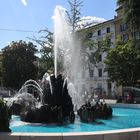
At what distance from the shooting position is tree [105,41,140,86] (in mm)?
47688

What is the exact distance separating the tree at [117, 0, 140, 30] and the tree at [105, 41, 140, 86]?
41.9 feet

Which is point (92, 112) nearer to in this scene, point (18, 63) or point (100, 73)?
point (18, 63)

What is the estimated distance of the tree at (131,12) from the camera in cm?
3275

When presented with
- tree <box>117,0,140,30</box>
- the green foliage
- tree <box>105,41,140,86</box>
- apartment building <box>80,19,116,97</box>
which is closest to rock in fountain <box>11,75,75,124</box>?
the green foliage

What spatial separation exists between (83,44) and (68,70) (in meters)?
4.47

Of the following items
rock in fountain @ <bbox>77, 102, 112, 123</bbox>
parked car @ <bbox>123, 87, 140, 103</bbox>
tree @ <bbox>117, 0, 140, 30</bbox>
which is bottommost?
rock in fountain @ <bbox>77, 102, 112, 123</bbox>

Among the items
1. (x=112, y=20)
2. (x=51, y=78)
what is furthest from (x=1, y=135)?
(x=112, y=20)

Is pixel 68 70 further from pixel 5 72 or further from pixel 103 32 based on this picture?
pixel 103 32

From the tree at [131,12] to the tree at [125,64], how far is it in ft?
41.9

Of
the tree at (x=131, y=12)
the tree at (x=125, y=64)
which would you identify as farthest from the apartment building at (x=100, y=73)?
the tree at (x=131, y=12)

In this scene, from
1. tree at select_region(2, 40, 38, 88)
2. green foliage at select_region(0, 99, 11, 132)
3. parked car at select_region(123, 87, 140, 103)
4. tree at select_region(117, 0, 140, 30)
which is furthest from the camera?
tree at select_region(2, 40, 38, 88)

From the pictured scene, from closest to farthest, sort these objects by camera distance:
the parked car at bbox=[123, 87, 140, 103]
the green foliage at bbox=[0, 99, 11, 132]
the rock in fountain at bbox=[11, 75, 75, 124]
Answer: the green foliage at bbox=[0, 99, 11, 132]
the rock in fountain at bbox=[11, 75, 75, 124]
the parked car at bbox=[123, 87, 140, 103]

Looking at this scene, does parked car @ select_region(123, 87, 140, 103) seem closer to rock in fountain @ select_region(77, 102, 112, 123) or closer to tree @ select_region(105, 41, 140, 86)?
tree @ select_region(105, 41, 140, 86)

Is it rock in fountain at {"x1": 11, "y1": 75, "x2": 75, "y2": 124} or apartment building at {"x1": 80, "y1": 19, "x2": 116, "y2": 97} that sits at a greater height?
apartment building at {"x1": 80, "y1": 19, "x2": 116, "y2": 97}
